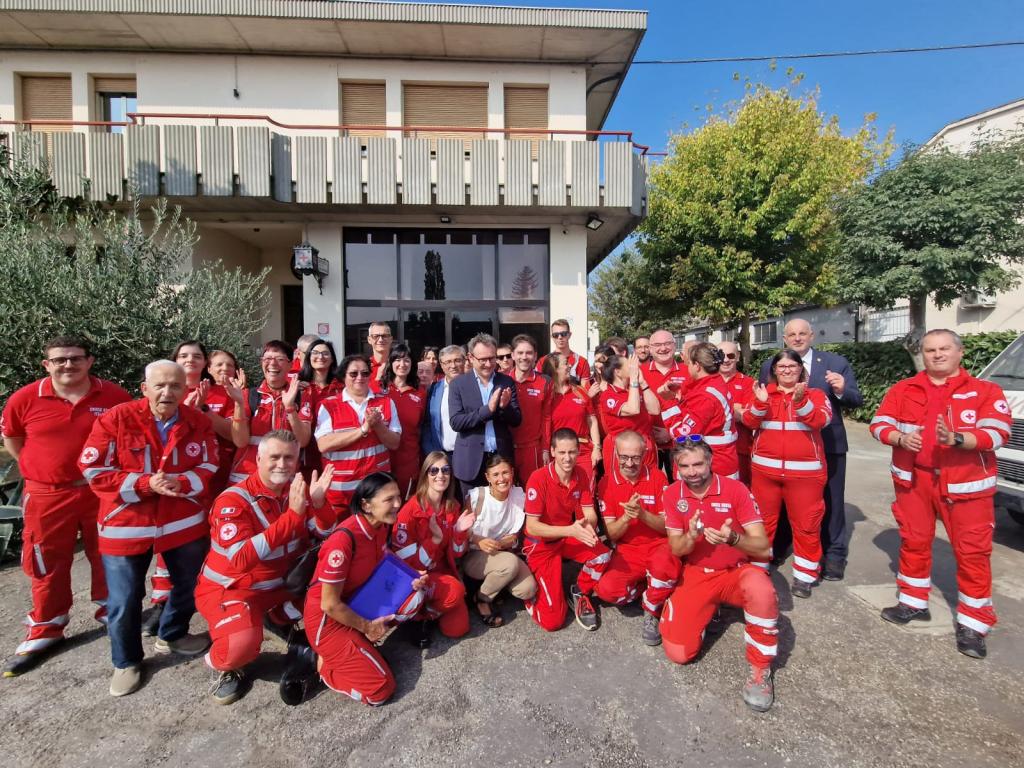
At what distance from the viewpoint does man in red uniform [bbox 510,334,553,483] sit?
4.25 meters

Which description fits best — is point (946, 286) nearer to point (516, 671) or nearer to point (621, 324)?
point (516, 671)

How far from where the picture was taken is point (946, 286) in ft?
33.6

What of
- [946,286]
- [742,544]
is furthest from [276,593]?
[946,286]

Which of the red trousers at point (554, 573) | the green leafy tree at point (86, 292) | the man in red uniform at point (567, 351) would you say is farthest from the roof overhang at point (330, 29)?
the red trousers at point (554, 573)

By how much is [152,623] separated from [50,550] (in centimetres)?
75

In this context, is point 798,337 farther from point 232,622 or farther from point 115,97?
point 115,97

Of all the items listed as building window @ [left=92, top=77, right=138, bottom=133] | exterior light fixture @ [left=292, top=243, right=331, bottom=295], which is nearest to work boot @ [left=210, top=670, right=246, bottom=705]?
exterior light fixture @ [left=292, top=243, right=331, bottom=295]

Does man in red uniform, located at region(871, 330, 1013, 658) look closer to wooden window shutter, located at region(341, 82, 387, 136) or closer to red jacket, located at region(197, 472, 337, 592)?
red jacket, located at region(197, 472, 337, 592)

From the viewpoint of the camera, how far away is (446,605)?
3041 millimetres

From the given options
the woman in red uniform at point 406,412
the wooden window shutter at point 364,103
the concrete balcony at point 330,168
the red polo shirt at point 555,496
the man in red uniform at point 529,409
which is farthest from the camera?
the wooden window shutter at point 364,103

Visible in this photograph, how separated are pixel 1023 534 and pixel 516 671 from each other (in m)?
5.41

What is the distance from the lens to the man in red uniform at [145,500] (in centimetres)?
259

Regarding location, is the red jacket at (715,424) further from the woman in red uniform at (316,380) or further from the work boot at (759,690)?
the woman in red uniform at (316,380)

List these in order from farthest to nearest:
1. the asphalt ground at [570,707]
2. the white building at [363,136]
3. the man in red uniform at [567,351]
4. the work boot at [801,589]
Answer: the white building at [363,136] → the man in red uniform at [567,351] → the work boot at [801,589] → the asphalt ground at [570,707]
